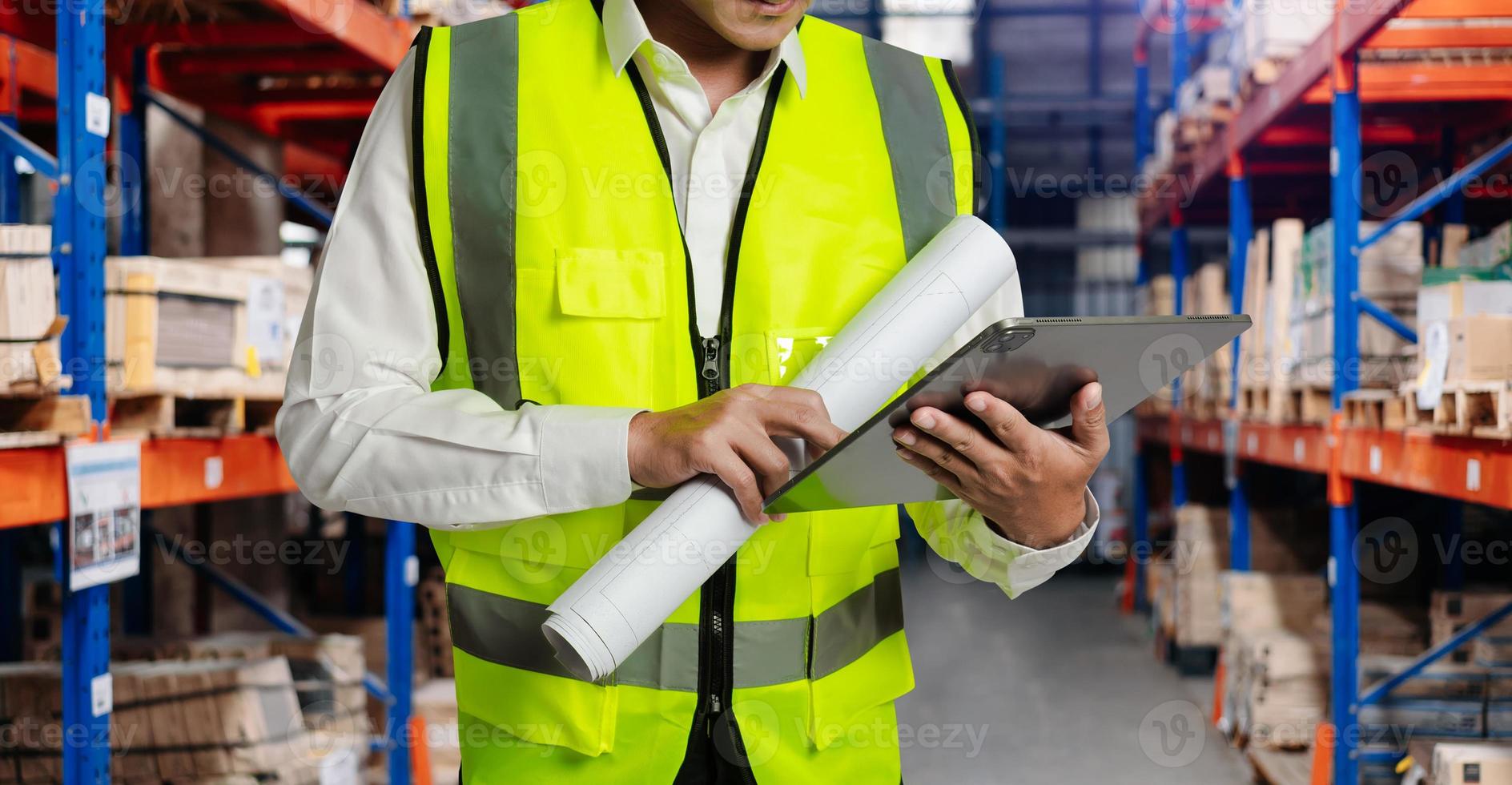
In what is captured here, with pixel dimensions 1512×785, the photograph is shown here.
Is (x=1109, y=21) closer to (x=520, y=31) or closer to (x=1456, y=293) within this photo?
(x=1456, y=293)

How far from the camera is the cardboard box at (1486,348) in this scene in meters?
3.83

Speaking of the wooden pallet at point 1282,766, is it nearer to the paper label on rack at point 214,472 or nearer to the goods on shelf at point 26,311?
the paper label on rack at point 214,472

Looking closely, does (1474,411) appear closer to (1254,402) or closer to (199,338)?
(1254,402)

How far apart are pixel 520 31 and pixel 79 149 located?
2.27m

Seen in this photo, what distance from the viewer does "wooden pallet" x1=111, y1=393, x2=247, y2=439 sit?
370 cm

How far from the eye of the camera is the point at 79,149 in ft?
10.7

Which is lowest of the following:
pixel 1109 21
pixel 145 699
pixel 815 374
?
pixel 145 699

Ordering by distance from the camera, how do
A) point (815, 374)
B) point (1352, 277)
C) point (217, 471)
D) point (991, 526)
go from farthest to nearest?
point (1352, 277), point (217, 471), point (991, 526), point (815, 374)

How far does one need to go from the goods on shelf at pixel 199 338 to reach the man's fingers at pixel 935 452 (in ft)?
10.4

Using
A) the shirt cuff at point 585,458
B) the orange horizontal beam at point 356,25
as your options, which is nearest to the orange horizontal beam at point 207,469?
the orange horizontal beam at point 356,25

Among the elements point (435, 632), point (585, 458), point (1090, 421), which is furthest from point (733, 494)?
point (435, 632)

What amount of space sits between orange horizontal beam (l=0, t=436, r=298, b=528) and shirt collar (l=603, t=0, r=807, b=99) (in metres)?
2.21

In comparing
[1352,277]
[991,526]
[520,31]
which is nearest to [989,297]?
[991,526]

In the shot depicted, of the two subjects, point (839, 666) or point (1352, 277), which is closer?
point (839, 666)
